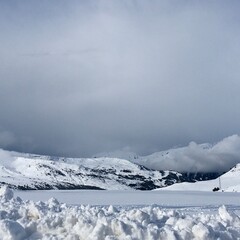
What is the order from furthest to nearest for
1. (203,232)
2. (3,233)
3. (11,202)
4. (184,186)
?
(184,186) → (11,202) → (3,233) → (203,232)

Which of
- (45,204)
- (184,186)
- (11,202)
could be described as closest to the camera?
(45,204)

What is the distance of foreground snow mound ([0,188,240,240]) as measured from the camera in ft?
53.3

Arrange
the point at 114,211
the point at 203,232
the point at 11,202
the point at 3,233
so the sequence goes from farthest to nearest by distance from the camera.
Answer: the point at 11,202, the point at 114,211, the point at 3,233, the point at 203,232

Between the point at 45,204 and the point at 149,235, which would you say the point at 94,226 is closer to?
the point at 149,235

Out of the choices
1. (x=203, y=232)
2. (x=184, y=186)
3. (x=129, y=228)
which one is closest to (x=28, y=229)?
(x=129, y=228)

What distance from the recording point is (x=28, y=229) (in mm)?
17766

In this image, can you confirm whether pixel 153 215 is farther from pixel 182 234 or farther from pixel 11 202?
pixel 11 202

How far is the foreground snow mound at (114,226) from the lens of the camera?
16250mm

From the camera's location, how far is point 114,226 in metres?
16.8

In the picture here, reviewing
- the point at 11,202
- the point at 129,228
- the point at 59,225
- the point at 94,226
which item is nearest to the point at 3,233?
the point at 59,225

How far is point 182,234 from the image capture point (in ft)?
53.0

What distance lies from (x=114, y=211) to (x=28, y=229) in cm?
491

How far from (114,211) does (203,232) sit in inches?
250

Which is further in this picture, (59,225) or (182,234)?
(59,225)
